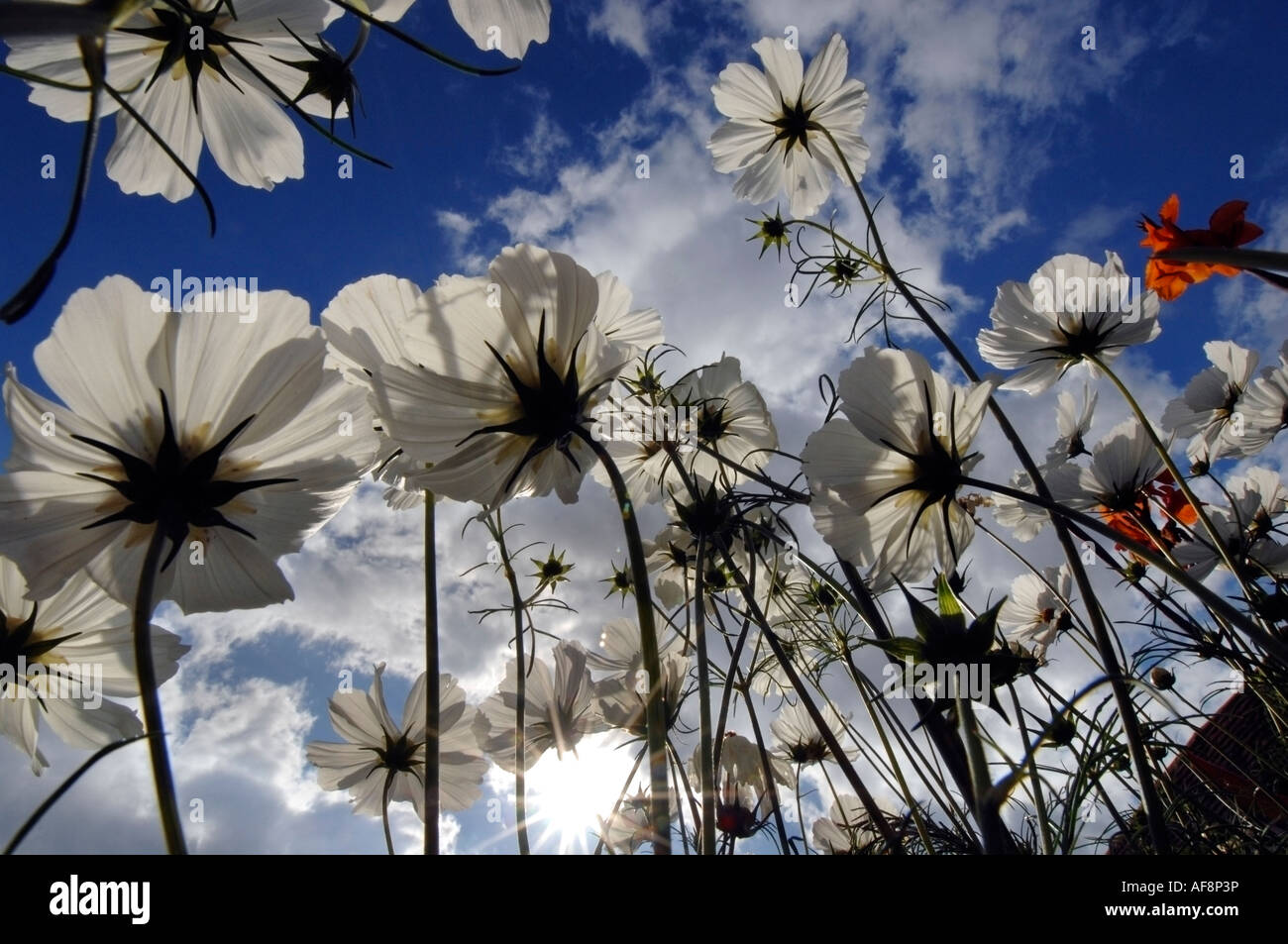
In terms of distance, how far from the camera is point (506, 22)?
43 cm

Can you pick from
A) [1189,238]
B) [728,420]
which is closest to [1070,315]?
[1189,238]

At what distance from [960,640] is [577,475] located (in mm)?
278

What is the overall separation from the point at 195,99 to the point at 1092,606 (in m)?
0.81

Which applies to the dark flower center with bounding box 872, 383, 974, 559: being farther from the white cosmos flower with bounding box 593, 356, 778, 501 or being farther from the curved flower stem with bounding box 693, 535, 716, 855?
the white cosmos flower with bounding box 593, 356, 778, 501

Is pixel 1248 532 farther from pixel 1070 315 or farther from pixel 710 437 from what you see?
pixel 710 437

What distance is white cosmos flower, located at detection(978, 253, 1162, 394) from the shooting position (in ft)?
3.43

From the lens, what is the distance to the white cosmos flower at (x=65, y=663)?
1.64ft

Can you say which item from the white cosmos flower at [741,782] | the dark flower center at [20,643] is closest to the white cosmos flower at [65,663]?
the dark flower center at [20,643]

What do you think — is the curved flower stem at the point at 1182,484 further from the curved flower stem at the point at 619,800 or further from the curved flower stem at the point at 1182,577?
the curved flower stem at the point at 619,800

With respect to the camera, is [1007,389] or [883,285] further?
[1007,389]

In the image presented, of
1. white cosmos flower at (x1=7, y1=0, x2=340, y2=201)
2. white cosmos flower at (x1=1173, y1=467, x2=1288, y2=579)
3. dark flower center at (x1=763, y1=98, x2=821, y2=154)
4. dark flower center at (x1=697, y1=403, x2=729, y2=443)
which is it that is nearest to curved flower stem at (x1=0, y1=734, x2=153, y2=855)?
white cosmos flower at (x1=7, y1=0, x2=340, y2=201)

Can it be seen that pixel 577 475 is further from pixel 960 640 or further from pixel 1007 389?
pixel 1007 389
